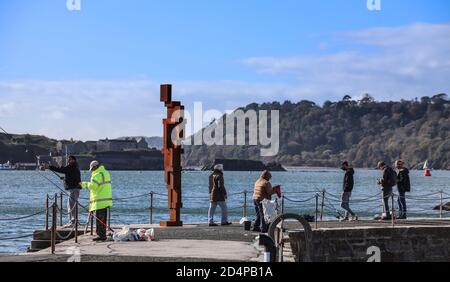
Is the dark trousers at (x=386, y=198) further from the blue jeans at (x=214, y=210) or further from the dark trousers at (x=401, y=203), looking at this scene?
the blue jeans at (x=214, y=210)

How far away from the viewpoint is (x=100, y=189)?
2119 centimetres

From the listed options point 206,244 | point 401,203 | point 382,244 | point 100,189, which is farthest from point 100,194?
point 401,203

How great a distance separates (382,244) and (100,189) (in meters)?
6.07

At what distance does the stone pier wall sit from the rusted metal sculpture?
6.03m

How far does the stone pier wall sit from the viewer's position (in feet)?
69.7

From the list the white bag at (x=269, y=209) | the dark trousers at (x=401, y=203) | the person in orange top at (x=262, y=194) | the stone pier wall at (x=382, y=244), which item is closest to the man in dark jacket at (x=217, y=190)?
the person in orange top at (x=262, y=194)

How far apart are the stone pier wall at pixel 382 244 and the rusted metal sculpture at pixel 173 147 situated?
6.03m

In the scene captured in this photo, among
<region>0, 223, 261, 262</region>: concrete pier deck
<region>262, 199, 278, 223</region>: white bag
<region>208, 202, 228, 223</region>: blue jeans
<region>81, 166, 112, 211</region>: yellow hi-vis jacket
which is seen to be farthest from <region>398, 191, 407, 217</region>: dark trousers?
<region>81, 166, 112, 211</region>: yellow hi-vis jacket

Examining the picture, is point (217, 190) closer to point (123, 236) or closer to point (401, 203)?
point (401, 203)

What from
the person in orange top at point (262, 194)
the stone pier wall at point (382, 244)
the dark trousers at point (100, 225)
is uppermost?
the person in orange top at point (262, 194)

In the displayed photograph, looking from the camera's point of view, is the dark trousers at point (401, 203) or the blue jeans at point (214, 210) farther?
the dark trousers at point (401, 203)

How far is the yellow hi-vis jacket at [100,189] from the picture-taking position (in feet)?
69.1
